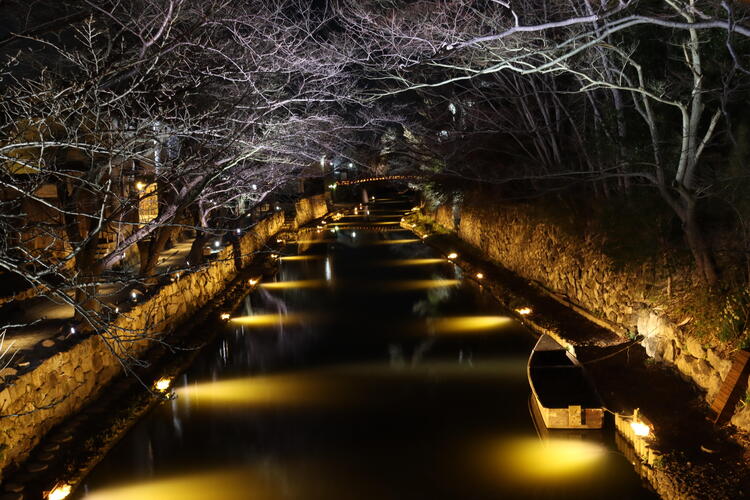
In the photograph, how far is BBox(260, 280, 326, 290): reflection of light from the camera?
2312cm

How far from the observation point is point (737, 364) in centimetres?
862

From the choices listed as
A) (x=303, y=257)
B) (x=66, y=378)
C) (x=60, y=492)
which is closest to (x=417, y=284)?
(x=303, y=257)

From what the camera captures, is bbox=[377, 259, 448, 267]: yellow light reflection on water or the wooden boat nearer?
the wooden boat

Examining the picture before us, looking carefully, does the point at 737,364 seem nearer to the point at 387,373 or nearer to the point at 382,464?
the point at 382,464

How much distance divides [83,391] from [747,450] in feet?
30.2

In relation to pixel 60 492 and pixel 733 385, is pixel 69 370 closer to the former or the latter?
pixel 60 492

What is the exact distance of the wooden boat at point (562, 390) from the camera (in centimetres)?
954

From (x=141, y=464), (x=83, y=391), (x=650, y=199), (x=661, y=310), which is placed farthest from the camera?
(x=650, y=199)

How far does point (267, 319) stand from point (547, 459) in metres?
10.6

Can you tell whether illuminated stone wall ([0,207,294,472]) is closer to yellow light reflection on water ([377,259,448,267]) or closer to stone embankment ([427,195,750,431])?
stone embankment ([427,195,750,431])

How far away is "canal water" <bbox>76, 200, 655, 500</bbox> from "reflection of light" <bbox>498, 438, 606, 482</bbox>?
2cm

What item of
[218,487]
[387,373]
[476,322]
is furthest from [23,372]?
[476,322]

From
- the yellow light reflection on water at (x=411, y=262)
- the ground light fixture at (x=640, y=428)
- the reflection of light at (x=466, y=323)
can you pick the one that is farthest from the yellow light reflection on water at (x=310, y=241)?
the ground light fixture at (x=640, y=428)

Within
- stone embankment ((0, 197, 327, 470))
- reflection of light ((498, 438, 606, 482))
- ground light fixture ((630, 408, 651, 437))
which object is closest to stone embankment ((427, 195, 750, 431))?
ground light fixture ((630, 408, 651, 437))
